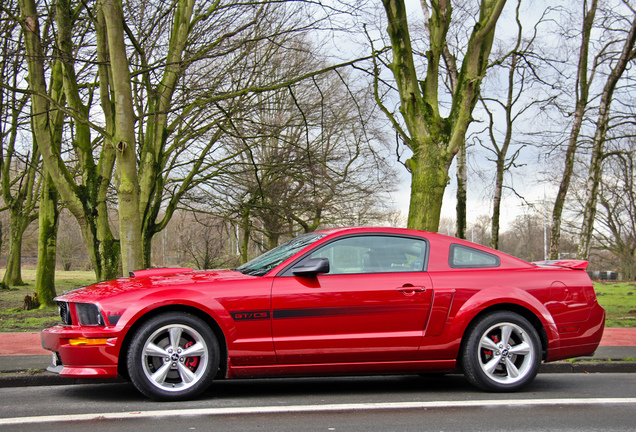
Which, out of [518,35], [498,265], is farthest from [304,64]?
[498,265]

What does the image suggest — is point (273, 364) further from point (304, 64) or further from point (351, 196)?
point (351, 196)

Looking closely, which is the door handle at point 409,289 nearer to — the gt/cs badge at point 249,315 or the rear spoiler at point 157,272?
the gt/cs badge at point 249,315

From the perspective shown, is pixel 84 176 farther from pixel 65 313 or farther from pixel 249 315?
pixel 249 315

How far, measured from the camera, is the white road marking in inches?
175

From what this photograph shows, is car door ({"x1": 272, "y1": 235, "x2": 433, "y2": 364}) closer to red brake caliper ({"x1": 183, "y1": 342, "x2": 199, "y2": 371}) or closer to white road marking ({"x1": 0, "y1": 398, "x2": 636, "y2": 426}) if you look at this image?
white road marking ({"x1": 0, "y1": 398, "x2": 636, "y2": 426})

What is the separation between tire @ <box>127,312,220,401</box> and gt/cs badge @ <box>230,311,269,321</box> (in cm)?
25

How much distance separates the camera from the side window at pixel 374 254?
5.40 meters

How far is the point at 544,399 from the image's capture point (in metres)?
5.24

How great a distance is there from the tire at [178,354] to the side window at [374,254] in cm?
122

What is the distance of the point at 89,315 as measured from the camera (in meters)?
4.93

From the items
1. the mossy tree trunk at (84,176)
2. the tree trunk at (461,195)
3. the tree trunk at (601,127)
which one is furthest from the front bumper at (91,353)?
the tree trunk at (461,195)

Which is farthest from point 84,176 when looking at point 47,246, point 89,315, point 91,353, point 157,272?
point 91,353

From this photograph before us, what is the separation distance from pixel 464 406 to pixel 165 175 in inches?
682

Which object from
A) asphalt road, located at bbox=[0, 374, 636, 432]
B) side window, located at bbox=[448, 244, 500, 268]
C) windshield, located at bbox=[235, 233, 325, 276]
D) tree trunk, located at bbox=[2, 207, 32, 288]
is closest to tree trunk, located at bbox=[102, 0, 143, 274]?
asphalt road, located at bbox=[0, 374, 636, 432]
